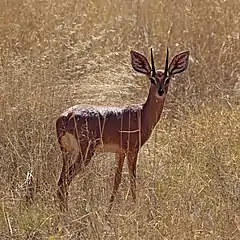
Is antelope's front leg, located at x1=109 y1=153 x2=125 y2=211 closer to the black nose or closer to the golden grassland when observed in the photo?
the golden grassland

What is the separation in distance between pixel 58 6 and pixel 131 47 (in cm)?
81

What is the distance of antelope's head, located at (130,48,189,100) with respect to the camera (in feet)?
14.5

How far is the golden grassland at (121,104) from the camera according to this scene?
383 cm

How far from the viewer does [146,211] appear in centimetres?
392

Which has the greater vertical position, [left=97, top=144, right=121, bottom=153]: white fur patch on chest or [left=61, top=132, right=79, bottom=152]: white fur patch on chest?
[left=61, top=132, right=79, bottom=152]: white fur patch on chest

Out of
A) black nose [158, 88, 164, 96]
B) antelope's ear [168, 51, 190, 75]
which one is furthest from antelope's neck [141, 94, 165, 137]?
antelope's ear [168, 51, 190, 75]

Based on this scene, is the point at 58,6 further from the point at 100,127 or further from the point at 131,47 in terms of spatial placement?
the point at 100,127

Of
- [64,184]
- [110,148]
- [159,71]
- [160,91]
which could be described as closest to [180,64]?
[159,71]

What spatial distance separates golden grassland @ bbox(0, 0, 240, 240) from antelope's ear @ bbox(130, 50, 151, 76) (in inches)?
22.1

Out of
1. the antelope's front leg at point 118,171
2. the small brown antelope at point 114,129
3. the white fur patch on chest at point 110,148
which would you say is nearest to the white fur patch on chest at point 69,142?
the small brown antelope at point 114,129

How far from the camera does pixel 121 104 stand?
5609mm

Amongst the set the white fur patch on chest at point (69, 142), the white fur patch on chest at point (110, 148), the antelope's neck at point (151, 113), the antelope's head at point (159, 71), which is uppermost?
the antelope's head at point (159, 71)

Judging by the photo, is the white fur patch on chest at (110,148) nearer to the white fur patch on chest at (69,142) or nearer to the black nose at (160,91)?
the white fur patch on chest at (69,142)

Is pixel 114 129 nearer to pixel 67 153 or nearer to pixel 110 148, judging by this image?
pixel 110 148
